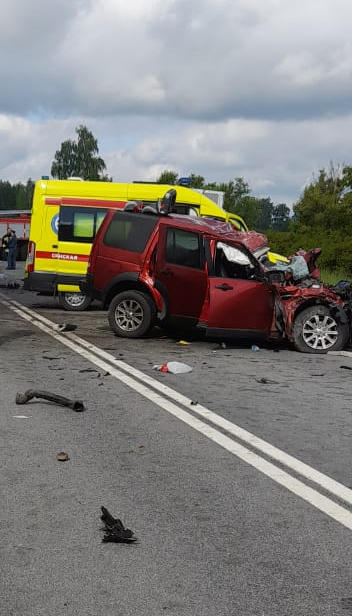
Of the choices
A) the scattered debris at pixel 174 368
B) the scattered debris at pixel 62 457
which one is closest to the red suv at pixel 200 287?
the scattered debris at pixel 174 368

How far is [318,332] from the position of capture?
39.4ft

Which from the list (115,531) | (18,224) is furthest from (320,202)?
(115,531)

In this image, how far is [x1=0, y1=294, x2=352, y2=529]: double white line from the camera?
16.2ft

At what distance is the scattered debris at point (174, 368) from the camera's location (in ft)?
32.3

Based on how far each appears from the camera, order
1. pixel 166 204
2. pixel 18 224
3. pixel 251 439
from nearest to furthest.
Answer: pixel 251 439 < pixel 166 204 < pixel 18 224

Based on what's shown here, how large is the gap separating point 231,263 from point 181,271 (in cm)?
76

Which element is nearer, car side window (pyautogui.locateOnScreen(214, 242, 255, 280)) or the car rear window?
car side window (pyautogui.locateOnScreen(214, 242, 255, 280))

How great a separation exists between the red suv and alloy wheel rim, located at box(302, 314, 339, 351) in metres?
0.01

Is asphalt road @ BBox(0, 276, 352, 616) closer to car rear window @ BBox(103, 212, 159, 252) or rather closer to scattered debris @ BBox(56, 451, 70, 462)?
scattered debris @ BBox(56, 451, 70, 462)

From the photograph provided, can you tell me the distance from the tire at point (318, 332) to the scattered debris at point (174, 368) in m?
2.53

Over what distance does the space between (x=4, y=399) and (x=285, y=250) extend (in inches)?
1064

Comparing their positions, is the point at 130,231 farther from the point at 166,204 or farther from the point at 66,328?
the point at 66,328

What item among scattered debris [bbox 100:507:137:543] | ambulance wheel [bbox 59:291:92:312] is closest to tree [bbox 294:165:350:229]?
ambulance wheel [bbox 59:291:92:312]

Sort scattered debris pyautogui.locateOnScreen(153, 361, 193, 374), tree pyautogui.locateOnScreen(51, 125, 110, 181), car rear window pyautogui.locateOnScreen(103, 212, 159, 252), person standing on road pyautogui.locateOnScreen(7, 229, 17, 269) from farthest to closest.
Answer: tree pyautogui.locateOnScreen(51, 125, 110, 181) < person standing on road pyautogui.locateOnScreen(7, 229, 17, 269) < car rear window pyautogui.locateOnScreen(103, 212, 159, 252) < scattered debris pyautogui.locateOnScreen(153, 361, 193, 374)
